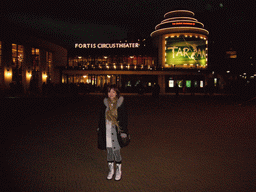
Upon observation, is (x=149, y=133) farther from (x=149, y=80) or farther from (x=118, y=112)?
(x=149, y=80)

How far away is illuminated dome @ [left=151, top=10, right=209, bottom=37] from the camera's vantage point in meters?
53.0

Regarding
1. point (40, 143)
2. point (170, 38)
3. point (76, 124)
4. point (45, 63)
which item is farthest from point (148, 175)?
point (170, 38)

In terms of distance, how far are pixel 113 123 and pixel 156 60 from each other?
2096 inches

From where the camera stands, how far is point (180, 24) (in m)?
53.0

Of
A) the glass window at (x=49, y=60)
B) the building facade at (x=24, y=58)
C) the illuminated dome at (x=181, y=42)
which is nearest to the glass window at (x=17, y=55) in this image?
the building facade at (x=24, y=58)

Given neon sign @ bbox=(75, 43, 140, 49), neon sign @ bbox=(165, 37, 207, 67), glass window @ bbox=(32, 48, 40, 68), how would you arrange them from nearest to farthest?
glass window @ bbox=(32, 48, 40, 68) → neon sign @ bbox=(165, 37, 207, 67) → neon sign @ bbox=(75, 43, 140, 49)

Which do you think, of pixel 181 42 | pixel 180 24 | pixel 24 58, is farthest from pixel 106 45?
pixel 24 58

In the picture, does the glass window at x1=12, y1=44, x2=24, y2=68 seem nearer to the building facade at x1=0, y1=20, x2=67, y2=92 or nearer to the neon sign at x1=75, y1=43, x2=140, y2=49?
the building facade at x1=0, y1=20, x2=67, y2=92

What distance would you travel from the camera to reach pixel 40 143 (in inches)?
313

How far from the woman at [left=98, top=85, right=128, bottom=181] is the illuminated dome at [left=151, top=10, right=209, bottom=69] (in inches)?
1967

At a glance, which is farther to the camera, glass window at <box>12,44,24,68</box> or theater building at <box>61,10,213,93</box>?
theater building at <box>61,10,213,93</box>

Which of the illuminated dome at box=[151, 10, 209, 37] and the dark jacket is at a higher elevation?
the illuminated dome at box=[151, 10, 209, 37]

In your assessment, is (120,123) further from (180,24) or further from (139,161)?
(180,24)

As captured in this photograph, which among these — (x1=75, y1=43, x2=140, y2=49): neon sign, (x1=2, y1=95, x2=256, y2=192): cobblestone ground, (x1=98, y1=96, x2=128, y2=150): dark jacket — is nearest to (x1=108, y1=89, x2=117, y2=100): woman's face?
(x1=98, y1=96, x2=128, y2=150): dark jacket
